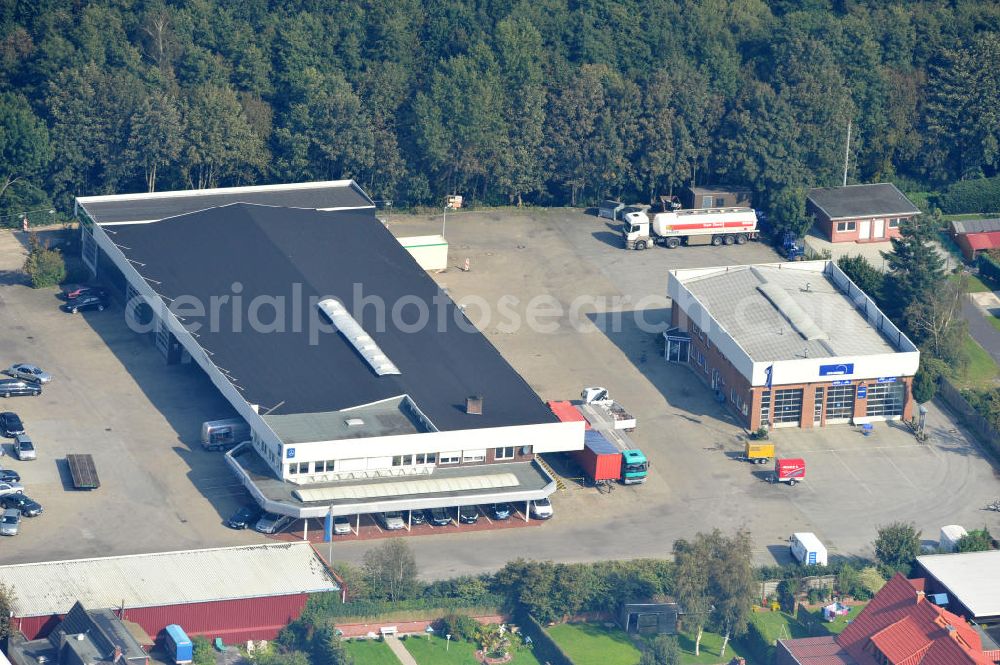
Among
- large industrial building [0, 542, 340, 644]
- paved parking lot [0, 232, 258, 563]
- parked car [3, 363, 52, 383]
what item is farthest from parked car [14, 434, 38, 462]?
large industrial building [0, 542, 340, 644]

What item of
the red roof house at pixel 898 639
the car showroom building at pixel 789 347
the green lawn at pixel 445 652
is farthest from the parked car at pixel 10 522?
the car showroom building at pixel 789 347

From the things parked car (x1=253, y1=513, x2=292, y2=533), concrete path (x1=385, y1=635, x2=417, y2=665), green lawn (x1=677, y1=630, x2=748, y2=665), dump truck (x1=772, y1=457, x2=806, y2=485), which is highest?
parked car (x1=253, y1=513, x2=292, y2=533)

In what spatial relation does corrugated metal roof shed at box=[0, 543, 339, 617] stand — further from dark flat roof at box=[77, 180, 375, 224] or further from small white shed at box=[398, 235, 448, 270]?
small white shed at box=[398, 235, 448, 270]

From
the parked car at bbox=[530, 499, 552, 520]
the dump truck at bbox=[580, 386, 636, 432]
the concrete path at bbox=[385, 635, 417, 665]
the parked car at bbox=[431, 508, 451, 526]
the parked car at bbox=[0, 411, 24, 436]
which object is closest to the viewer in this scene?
the concrete path at bbox=[385, 635, 417, 665]

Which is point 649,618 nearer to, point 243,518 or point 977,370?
point 243,518

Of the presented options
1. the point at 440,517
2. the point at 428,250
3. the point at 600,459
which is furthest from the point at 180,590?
the point at 428,250

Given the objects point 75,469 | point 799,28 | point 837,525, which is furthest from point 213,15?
point 837,525
